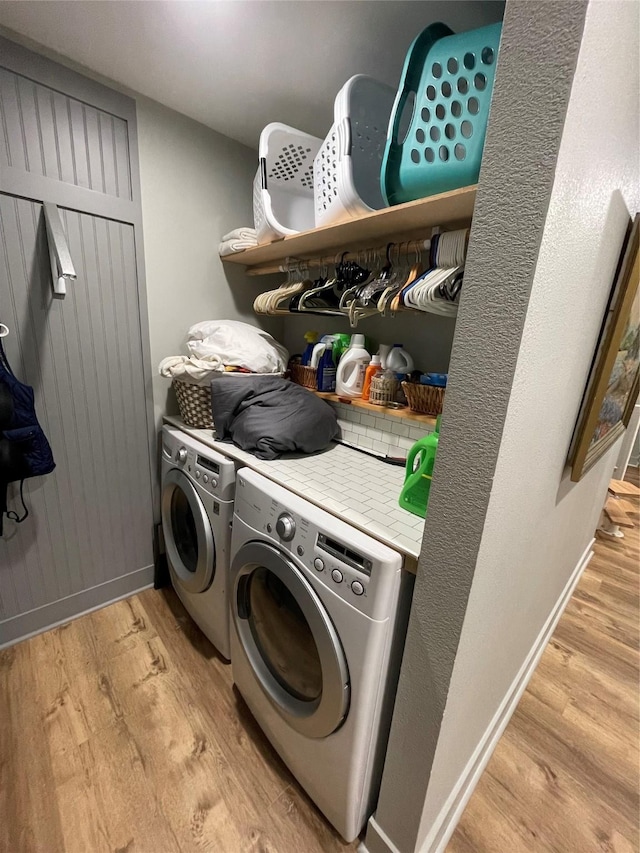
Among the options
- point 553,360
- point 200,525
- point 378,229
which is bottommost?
point 200,525

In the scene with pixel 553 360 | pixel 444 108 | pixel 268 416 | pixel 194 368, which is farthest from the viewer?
pixel 194 368

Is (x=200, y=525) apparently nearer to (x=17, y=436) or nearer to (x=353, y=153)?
(x=17, y=436)

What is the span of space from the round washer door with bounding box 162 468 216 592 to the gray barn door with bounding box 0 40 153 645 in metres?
0.23

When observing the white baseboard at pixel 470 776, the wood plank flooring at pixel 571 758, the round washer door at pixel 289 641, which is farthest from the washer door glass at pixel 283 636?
the wood plank flooring at pixel 571 758

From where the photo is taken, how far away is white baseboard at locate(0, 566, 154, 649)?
146 cm

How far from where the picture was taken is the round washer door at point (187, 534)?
4.29 ft

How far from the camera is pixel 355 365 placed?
4.69 ft

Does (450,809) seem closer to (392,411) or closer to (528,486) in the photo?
(528,486)

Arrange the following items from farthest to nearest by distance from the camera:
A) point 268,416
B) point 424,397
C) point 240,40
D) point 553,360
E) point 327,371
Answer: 1. point 327,371
2. point 268,416
3. point 424,397
4. point 240,40
5. point 553,360

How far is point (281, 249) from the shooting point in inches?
57.4

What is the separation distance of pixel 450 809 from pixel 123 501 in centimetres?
162

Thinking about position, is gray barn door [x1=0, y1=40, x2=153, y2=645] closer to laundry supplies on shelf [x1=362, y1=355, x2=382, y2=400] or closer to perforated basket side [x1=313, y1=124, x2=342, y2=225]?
perforated basket side [x1=313, y1=124, x2=342, y2=225]

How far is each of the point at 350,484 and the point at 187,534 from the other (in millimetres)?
888

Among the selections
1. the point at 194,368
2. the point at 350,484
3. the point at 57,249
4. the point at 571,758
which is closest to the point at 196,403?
the point at 194,368
